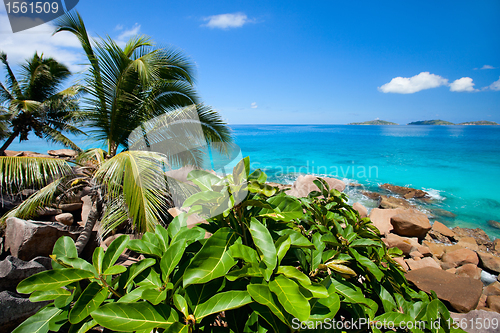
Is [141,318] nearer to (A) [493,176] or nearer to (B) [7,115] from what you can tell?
(B) [7,115]

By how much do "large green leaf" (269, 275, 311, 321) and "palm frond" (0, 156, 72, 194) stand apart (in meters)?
4.45

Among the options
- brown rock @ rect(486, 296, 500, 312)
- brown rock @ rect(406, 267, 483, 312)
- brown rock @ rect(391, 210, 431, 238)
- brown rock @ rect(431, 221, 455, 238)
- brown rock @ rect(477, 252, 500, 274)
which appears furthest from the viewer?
brown rock @ rect(431, 221, 455, 238)

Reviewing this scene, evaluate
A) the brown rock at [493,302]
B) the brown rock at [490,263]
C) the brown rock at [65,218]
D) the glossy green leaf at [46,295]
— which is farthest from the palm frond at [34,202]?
the brown rock at [490,263]

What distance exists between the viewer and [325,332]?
0.77 m

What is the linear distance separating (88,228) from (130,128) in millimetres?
2227

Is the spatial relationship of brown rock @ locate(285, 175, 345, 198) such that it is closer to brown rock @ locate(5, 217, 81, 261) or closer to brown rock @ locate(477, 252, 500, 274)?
brown rock @ locate(477, 252, 500, 274)

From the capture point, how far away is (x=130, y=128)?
4.76m

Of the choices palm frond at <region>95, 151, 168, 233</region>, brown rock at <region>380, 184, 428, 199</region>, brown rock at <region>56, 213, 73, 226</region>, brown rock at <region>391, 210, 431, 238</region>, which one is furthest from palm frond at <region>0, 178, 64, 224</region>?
brown rock at <region>380, 184, 428, 199</region>

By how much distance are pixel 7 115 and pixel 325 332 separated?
13.5 meters

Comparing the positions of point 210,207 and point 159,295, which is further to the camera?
point 210,207

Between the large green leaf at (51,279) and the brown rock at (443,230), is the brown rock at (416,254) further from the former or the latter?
the large green leaf at (51,279)

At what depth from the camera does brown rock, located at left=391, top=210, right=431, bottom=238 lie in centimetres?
529

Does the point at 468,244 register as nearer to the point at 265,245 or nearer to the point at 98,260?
the point at 265,245

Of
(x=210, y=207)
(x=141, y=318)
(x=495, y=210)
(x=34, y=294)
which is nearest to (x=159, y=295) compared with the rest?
(x=141, y=318)
